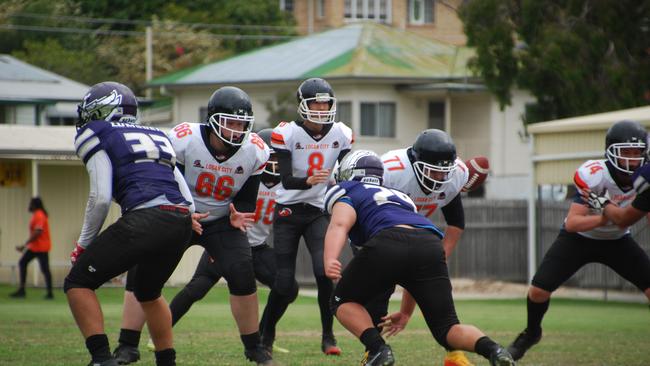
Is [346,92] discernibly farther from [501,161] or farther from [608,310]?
[608,310]

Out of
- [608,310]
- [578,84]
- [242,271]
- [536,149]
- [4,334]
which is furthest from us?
[578,84]

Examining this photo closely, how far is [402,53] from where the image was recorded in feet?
125

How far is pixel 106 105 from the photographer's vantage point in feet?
26.5

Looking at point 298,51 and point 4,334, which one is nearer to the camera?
point 4,334

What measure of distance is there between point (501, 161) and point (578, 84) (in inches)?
511

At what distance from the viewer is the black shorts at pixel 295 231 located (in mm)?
10438

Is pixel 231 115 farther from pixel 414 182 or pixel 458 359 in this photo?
pixel 458 359

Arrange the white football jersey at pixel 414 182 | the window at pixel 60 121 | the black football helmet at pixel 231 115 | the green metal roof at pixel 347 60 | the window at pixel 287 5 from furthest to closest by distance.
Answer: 1. the window at pixel 287 5
2. the green metal roof at pixel 347 60
3. the window at pixel 60 121
4. the white football jersey at pixel 414 182
5. the black football helmet at pixel 231 115

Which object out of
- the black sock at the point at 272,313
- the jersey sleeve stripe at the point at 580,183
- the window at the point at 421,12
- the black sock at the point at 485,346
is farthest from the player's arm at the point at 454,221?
the window at the point at 421,12

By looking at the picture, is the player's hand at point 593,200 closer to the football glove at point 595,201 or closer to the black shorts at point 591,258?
the football glove at point 595,201

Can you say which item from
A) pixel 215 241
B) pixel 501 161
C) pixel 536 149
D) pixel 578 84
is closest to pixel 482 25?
pixel 578 84

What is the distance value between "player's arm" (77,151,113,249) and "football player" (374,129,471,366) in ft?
7.49

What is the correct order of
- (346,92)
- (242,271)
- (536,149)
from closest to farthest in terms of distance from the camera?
(242,271), (536,149), (346,92)

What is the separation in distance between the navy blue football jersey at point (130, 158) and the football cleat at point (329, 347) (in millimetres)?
3057
